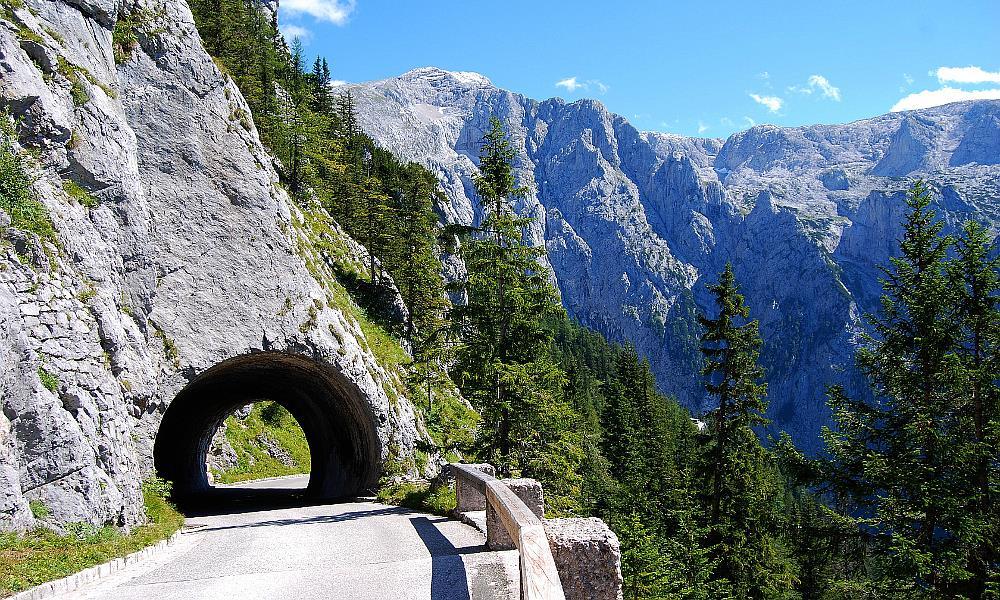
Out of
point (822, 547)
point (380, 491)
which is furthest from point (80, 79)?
point (822, 547)

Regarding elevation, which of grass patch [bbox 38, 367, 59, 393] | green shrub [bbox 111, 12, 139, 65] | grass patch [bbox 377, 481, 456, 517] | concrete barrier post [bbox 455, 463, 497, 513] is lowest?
grass patch [bbox 377, 481, 456, 517]

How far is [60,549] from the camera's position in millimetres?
9812

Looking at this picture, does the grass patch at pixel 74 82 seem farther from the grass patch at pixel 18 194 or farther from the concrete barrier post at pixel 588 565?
the concrete barrier post at pixel 588 565

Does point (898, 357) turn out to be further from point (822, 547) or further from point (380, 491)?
point (380, 491)

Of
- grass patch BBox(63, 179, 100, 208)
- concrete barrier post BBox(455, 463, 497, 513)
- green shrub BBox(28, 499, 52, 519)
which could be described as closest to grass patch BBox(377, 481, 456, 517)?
concrete barrier post BBox(455, 463, 497, 513)

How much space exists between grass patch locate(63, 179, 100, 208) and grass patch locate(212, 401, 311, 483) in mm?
30415

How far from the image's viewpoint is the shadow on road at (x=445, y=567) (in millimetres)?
7219

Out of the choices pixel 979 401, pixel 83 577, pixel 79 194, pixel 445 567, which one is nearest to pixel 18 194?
pixel 79 194

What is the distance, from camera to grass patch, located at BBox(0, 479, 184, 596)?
7.92m

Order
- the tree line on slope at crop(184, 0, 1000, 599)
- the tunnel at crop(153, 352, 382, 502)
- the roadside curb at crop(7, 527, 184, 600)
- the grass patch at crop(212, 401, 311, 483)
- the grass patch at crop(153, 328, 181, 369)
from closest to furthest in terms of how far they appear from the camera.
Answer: the roadside curb at crop(7, 527, 184, 600), the tree line on slope at crop(184, 0, 1000, 599), the grass patch at crop(153, 328, 181, 369), the tunnel at crop(153, 352, 382, 502), the grass patch at crop(212, 401, 311, 483)

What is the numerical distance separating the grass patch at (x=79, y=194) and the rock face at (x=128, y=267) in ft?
0.35

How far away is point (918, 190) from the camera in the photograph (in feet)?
64.7

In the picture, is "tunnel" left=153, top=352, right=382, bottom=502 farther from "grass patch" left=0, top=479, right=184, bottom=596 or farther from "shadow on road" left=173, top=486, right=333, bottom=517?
"grass patch" left=0, top=479, right=184, bottom=596

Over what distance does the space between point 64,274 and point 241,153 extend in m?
9.35
